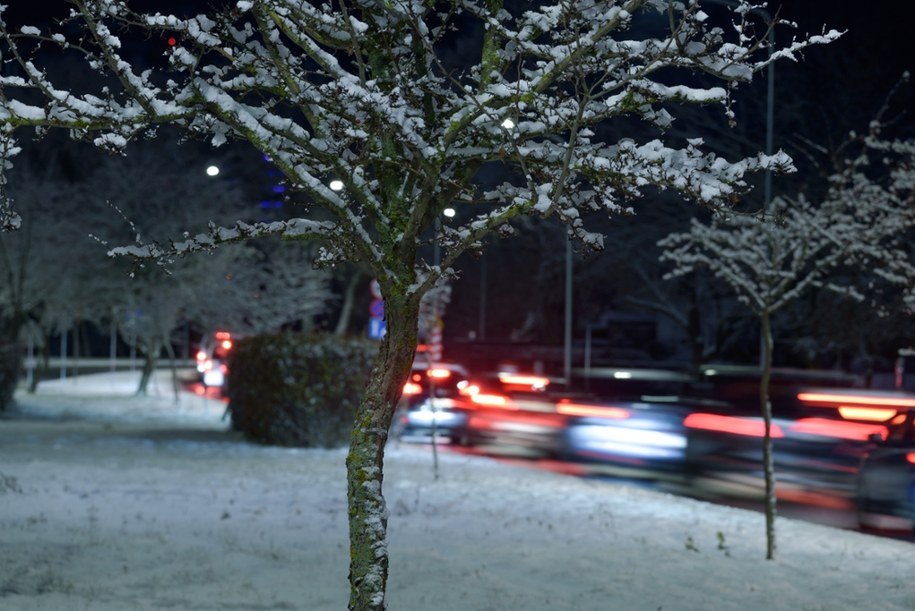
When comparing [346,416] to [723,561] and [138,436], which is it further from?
[723,561]

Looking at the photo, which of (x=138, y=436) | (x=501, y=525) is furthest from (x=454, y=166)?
(x=138, y=436)

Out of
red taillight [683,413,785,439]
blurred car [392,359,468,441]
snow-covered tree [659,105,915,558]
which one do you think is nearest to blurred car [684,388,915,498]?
red taillight [683,413,785,439]

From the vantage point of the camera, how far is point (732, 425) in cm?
1533

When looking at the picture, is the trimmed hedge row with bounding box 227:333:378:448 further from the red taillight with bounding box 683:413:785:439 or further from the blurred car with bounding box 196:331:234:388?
the blurred car with bounding box 196:331:234:388

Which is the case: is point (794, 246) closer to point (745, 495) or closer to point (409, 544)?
point (409, 544)

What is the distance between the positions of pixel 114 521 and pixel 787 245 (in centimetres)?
727

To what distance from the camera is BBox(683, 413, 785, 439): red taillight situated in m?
15.2

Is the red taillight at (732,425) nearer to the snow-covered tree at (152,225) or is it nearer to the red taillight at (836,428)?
the red taillight at (836,428)

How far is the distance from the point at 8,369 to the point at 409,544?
16.6 metres

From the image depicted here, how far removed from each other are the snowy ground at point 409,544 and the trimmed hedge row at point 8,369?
790cm

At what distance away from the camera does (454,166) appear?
6.01 metres

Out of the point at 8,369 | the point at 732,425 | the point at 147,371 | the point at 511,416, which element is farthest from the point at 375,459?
the point at 147,371

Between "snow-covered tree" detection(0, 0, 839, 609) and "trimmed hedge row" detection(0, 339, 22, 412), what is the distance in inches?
752

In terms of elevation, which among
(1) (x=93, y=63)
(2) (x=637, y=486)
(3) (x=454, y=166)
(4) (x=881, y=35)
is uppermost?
(4) (x=881, y=35)
